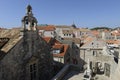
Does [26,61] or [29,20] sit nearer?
[26,61]

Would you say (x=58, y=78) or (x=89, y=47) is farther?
(x=89, y=47)

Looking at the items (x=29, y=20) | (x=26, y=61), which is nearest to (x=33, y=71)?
(x=26, y=61)

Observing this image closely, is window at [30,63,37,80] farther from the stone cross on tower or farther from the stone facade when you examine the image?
the stone cross on tower

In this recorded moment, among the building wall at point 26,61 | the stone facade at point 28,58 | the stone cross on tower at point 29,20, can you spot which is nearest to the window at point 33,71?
the stone facade at point 28,58

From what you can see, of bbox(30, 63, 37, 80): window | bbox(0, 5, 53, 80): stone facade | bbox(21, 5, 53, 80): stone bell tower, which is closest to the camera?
bbox(0, 5, 53, 80): stone facade

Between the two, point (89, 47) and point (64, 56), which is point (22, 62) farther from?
point (89, 47)

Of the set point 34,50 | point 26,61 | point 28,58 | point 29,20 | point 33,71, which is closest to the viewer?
point 26,61

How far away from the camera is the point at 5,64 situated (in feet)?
55.8

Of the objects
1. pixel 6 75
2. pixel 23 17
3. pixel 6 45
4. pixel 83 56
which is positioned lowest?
pixel 83 56

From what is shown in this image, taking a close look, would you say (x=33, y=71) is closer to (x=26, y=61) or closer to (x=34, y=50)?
(x=26, y=61)

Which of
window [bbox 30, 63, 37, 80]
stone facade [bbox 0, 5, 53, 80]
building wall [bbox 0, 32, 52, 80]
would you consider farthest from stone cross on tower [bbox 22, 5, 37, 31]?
window [bbox 30, 63, 37, 80]

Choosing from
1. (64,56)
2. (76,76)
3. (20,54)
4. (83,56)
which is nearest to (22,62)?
(20,54)

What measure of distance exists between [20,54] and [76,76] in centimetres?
→ 673

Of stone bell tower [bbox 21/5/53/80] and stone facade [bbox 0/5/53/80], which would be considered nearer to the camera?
stone facade [bbox 0/5/53/80]
